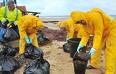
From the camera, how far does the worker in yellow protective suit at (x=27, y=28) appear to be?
1068 centimetres

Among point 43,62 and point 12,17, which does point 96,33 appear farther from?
point 12,17

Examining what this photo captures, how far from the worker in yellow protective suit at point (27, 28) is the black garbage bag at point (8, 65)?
1.08m

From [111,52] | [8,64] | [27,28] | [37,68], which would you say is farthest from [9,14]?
[111,52]

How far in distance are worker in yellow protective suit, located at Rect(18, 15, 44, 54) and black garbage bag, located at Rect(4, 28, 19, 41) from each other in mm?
612

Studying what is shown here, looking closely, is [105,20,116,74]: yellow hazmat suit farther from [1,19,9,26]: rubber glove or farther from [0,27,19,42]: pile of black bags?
[1,19,9,26]: rubber glove

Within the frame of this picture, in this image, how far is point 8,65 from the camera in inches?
371

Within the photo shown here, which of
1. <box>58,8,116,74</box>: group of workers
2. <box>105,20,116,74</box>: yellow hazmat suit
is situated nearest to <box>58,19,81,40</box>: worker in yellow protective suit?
<box>58,8,116,74</box>: group of workers

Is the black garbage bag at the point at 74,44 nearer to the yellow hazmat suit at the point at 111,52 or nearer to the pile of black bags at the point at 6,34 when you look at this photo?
the pile of black bags at the point at 6,34

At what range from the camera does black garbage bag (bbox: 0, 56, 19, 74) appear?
9.20 metres

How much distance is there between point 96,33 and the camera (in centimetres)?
845

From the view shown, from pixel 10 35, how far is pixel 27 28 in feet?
2.90

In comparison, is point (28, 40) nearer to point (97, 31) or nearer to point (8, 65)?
point (8, 65)

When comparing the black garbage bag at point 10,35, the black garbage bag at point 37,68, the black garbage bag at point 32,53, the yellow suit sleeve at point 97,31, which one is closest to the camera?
the yellow suit sleeve at point 97,31

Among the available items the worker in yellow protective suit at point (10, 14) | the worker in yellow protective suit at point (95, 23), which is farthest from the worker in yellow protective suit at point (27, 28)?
the worker in yellow protective suit at point (95, 23)
